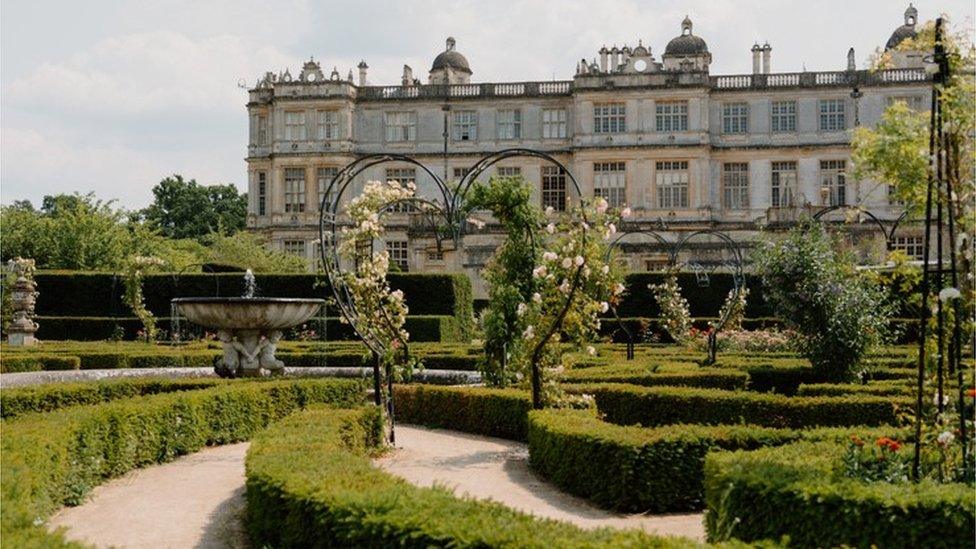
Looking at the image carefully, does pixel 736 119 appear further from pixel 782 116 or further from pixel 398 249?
pixel 398 249

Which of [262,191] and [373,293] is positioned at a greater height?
[262,191]

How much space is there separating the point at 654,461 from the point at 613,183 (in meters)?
36.6

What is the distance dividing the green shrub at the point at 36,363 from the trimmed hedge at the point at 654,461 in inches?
501

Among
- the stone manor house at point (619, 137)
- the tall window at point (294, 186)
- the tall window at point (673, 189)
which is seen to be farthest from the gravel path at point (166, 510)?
the tall window at point (294, 186)

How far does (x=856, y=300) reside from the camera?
576 inches

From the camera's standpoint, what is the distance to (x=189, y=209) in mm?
66938

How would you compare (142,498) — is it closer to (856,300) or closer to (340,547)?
(340,547)

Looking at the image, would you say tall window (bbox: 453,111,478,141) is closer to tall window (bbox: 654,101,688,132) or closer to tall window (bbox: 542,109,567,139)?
tall window (bbox: 542,109,567,139)

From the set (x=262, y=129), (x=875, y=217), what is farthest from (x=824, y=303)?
(x=262, y=129)

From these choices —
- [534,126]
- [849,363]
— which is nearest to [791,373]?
[849,363]

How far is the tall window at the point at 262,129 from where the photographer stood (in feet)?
154

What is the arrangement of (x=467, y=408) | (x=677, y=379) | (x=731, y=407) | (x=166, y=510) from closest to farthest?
(x=166, y=510) < (x=731, y=407) < (x=467, y=408) < (x=677, y=379)

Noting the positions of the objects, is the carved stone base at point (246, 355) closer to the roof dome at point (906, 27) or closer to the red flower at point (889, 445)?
the red flower at point (889, 445)

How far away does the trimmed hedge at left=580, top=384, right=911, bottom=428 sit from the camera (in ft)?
35.3
